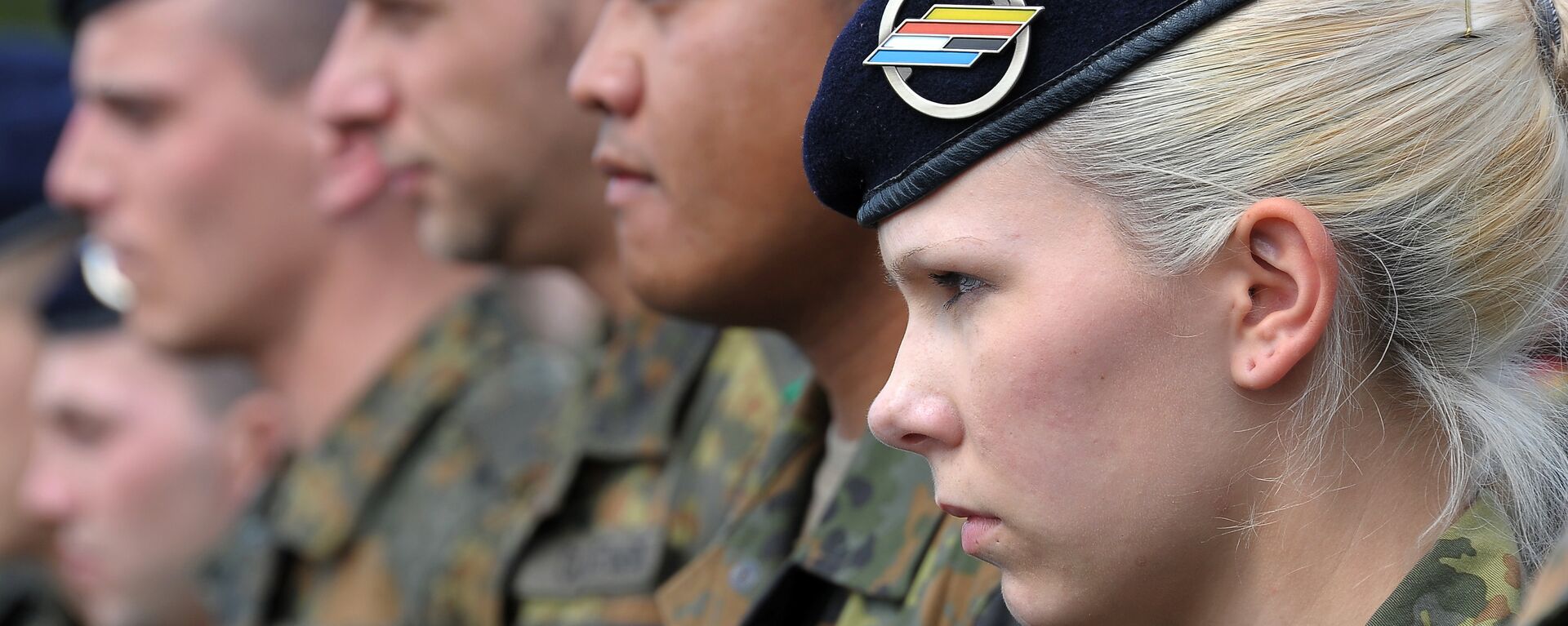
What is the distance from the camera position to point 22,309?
6.30m

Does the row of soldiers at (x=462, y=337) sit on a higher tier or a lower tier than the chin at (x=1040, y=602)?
lower

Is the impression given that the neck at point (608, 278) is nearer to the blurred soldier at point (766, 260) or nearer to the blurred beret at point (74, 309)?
the blurred soldier at point (766, 260)

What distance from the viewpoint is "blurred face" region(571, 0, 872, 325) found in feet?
8.53

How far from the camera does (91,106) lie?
5156 millimetres

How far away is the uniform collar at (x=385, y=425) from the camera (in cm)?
430

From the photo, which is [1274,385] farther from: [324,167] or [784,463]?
[324,167]

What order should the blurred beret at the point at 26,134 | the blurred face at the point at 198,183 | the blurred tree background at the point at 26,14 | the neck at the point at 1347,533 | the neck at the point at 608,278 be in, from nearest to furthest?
the neck at the point at 1347,533
the neck at the point at 608,278
the blurred face at the point at 198,183
the blurred beret at the point at 26,134
the blurred tree background at the point at 26,14

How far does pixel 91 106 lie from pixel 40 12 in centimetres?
774

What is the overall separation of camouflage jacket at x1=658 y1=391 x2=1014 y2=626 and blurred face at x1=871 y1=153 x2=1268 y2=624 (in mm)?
482

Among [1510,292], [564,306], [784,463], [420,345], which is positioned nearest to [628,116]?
[784,463]

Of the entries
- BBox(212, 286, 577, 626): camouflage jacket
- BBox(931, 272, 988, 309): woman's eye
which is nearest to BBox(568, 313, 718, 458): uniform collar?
BBox(212, 286, 577, 626): camouflage jacket

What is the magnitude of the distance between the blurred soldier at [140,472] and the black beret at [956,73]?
368 centimetres

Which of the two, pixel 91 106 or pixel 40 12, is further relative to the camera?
pixel 40 12

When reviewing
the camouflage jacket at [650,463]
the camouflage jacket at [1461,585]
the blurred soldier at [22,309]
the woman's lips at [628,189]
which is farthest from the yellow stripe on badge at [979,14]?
the blurred soldier at [22,309]
